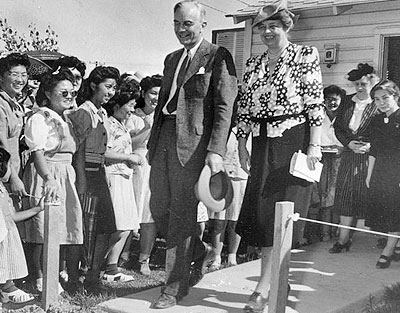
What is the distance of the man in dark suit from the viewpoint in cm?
302

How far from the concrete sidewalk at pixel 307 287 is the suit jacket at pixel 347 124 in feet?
3.01

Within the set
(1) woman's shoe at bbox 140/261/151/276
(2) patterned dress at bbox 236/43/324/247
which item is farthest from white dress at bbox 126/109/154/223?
(2) patterned dress at bbox 236/43/324/247

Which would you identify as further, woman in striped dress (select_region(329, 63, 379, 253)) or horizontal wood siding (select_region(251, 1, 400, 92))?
woman in striped dress (select_region(329, 63, 379, 253))

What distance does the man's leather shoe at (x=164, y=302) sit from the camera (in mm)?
3016

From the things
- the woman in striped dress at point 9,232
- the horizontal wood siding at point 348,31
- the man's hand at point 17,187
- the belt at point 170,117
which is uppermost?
the horizontal wood siding at point 348,31

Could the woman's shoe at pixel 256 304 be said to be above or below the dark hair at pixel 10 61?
below

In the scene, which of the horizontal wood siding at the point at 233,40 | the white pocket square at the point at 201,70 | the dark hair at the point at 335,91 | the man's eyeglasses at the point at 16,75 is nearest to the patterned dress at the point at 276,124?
the white pocket square at the point at 201,70

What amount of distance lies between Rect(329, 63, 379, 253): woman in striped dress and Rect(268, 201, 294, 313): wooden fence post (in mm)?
1798

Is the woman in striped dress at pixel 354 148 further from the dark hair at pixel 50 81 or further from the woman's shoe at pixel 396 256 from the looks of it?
the dark hair at pixel 50 81

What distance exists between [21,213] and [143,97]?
1.56 m

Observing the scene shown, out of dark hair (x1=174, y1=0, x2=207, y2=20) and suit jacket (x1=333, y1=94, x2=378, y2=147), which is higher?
dark hair (x1=174, y1=0, x2=207, y2=20)

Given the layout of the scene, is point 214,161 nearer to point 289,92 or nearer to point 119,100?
point 289,92

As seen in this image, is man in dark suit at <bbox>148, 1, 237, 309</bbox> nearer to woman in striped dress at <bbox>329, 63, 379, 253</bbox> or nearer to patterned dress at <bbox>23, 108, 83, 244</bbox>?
patterned dress at <bbox>23, 108, 83, 244</bbox>

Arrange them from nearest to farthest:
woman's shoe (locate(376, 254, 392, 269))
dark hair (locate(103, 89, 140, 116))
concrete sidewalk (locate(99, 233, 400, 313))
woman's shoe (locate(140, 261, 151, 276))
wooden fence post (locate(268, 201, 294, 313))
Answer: wooden fence post (locate(268, 201, 294, 313)) < concrete sidewalk (locate(99, 233, 400, 313)) < dark hair (locate(103, 89, 140, 116)) < woman's shoe (locate(376, 254, 392, 269)) < woman's shoe (locate(140, 261, 151, 276))
